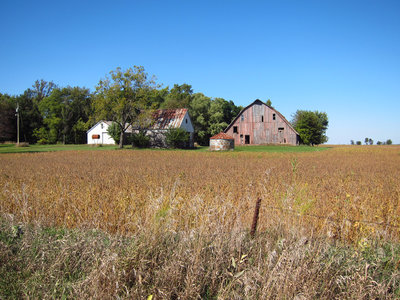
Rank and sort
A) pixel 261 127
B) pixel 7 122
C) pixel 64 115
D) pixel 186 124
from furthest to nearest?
pixel 64 115 < pixel 7 122 < pixel 261 127 < pixel 186 124

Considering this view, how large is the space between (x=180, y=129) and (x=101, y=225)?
36.0m

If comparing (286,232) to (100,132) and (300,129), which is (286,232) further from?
(100,132)

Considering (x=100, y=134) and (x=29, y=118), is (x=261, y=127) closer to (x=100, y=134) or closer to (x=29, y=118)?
(x=100, y=134)

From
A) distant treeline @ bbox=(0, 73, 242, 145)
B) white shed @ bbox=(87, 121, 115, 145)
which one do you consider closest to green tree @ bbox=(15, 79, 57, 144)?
distant treeline @ bbox=(0, 73, 242, 145)

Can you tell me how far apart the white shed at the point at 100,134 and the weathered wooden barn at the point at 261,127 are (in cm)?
2710

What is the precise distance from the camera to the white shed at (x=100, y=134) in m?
59.4

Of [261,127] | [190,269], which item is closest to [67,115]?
[261,127]

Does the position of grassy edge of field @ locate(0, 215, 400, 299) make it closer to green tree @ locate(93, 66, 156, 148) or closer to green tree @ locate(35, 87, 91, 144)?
green tree @ locate(93, 66, 156, 148)

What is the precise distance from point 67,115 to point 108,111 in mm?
37545

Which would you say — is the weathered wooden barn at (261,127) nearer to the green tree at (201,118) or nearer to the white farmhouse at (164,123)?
the white farmhouse at (164,123)

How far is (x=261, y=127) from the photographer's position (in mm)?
48906

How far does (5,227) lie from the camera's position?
5074 mm

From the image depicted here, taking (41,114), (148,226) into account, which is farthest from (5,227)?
(41,114)

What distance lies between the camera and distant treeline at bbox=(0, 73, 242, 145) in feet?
208
